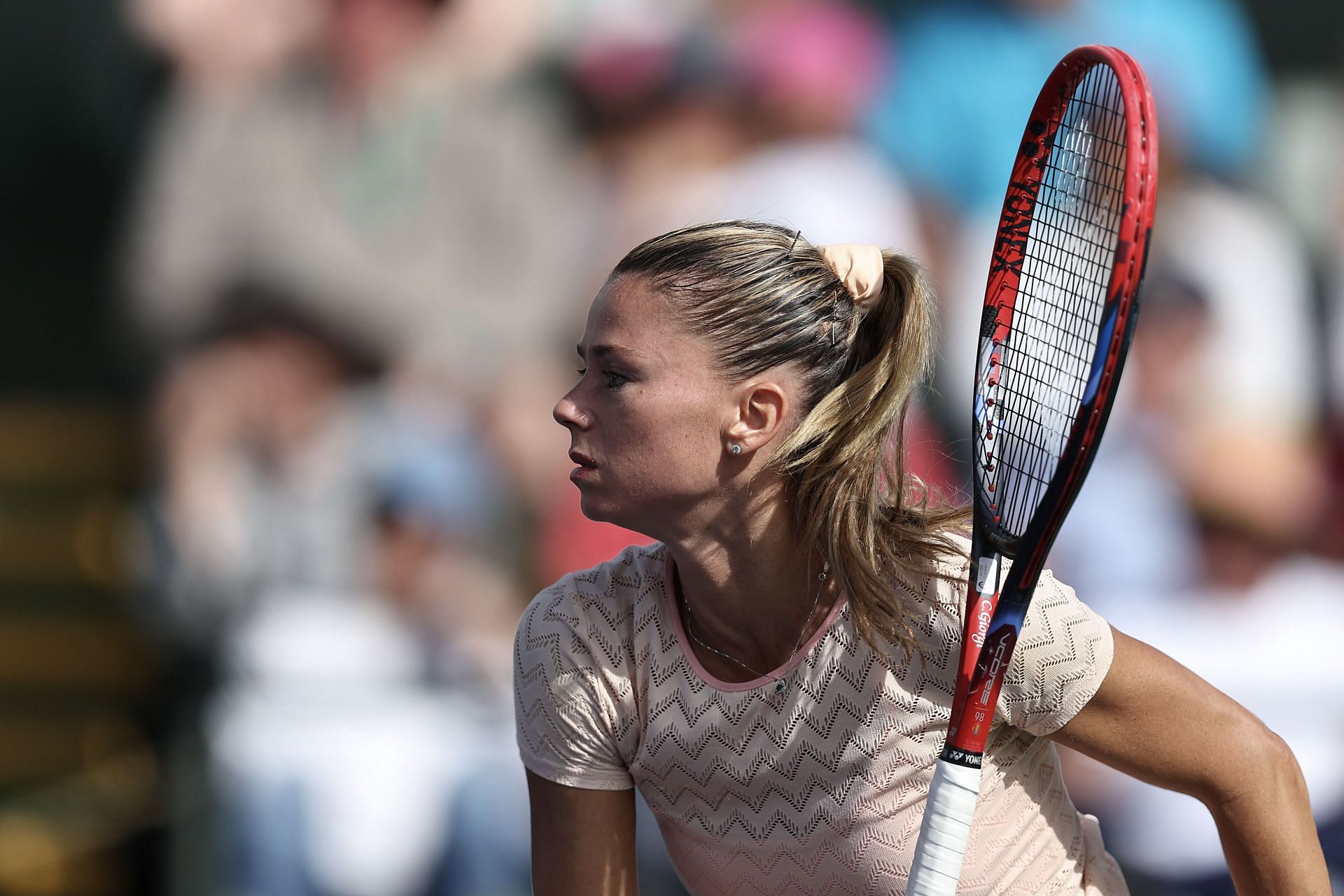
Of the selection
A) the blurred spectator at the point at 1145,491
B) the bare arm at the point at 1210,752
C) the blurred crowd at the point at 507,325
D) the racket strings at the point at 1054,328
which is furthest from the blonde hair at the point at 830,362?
the blurred spectator at the point at 1145,491

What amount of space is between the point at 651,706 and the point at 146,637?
3.44 m

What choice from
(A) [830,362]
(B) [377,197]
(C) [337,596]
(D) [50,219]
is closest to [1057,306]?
(A) [830,362]

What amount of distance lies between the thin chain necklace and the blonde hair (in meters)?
0.05

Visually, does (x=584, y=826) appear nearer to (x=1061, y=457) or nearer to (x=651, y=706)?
(x=651, y=706)

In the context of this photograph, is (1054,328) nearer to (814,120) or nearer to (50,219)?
(814,120)

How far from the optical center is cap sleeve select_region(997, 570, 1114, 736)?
1723 mm

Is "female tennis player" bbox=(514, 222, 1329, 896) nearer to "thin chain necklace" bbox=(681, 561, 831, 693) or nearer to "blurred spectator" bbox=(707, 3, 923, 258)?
"thin chain necklace" bbox=(681, 561, 831, 693)

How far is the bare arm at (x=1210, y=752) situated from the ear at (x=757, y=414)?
19.0 inches

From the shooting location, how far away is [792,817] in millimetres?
1872

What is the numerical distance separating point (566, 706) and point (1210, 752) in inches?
30.8

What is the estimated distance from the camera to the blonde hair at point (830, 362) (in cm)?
179

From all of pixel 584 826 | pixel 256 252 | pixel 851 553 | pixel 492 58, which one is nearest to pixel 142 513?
pixel 256 252

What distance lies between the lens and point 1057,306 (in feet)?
6.15

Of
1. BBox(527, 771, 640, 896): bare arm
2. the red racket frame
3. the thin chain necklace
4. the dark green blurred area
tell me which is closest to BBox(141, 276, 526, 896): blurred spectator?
the dark green blurred area
